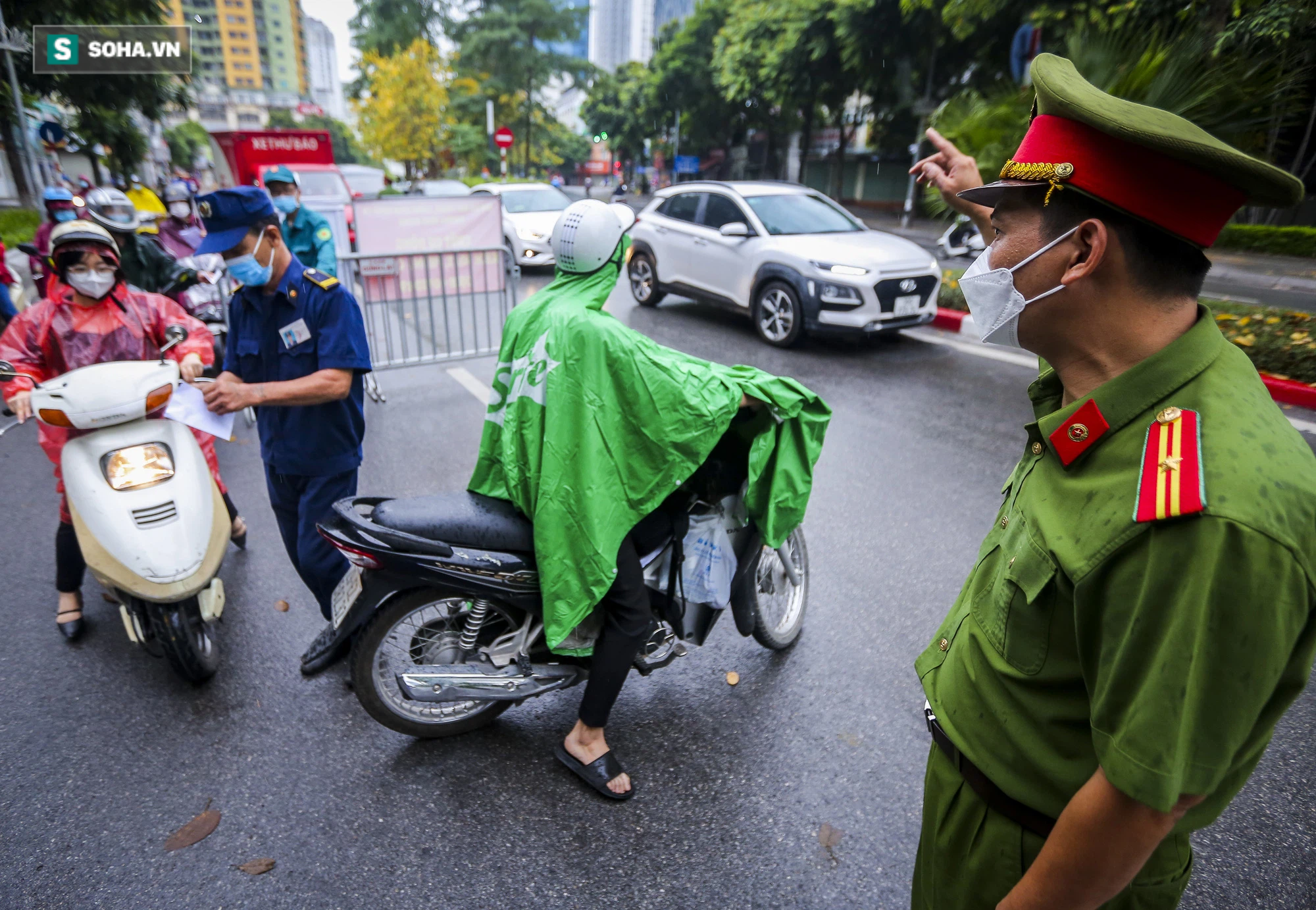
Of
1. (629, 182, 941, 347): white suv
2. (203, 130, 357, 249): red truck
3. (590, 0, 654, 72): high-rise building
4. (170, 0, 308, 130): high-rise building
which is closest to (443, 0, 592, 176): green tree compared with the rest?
(203, 130, 357, 249): red truck

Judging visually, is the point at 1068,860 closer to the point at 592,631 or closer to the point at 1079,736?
the point at 1079,736

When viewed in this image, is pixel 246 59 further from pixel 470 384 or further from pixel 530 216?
pixel 470 384

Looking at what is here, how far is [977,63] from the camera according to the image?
21.8 m

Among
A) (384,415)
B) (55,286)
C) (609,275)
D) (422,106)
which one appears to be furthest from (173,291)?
(422,106)

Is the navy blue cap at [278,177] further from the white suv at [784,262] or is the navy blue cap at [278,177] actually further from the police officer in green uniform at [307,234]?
the white suv at [784,262]

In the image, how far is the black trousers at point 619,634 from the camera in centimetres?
232

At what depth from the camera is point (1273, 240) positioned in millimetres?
17172

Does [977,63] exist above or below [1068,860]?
above

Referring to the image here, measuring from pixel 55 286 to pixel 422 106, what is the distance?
48.1m

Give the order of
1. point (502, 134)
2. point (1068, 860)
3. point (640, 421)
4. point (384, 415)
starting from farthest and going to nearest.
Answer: point (502, 134)
point (384, 415)
point (640, 421)
point (1068, 860)

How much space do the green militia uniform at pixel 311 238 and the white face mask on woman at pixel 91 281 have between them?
2816 mm

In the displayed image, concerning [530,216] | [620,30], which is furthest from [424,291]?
[620,30]

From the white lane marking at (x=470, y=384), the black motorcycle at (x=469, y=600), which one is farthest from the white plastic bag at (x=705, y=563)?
the white lane marking at (x=470, y=384)

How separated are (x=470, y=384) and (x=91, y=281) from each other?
3.83 metres
